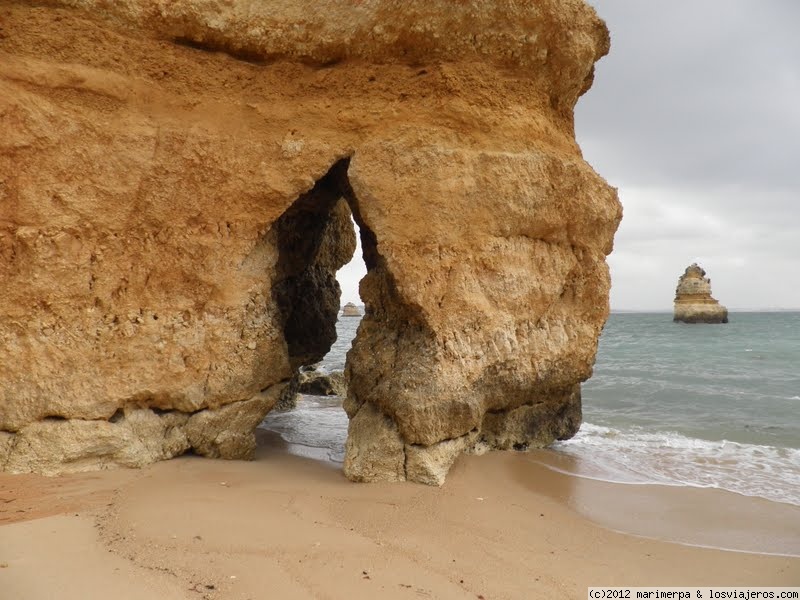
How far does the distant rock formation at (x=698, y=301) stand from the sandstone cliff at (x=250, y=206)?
5439 cm

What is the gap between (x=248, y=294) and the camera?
18.9ft

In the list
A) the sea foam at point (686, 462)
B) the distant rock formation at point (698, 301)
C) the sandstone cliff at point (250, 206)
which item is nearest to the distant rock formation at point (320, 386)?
the sea foam at point (686, 462)

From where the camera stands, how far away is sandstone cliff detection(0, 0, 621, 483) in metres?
5.04

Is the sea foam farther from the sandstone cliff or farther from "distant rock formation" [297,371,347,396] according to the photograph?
"distant rock formation" [297,371,347,396]

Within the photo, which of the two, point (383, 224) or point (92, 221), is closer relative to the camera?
point (92, 221)

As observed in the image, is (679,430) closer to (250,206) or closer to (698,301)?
(250,206)

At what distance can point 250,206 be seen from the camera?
567 centimetres

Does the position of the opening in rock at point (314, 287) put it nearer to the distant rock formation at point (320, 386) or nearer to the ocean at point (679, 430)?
the ocean at point (679, 430)

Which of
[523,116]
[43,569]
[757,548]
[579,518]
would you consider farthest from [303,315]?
[757,548]

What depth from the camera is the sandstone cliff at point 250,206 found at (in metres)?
5.04

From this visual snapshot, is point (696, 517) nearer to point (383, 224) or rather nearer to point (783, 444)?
point (383, 224)

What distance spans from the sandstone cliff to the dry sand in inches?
22.7

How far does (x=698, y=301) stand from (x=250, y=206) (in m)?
57.6

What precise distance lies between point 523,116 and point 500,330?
2.34 m
